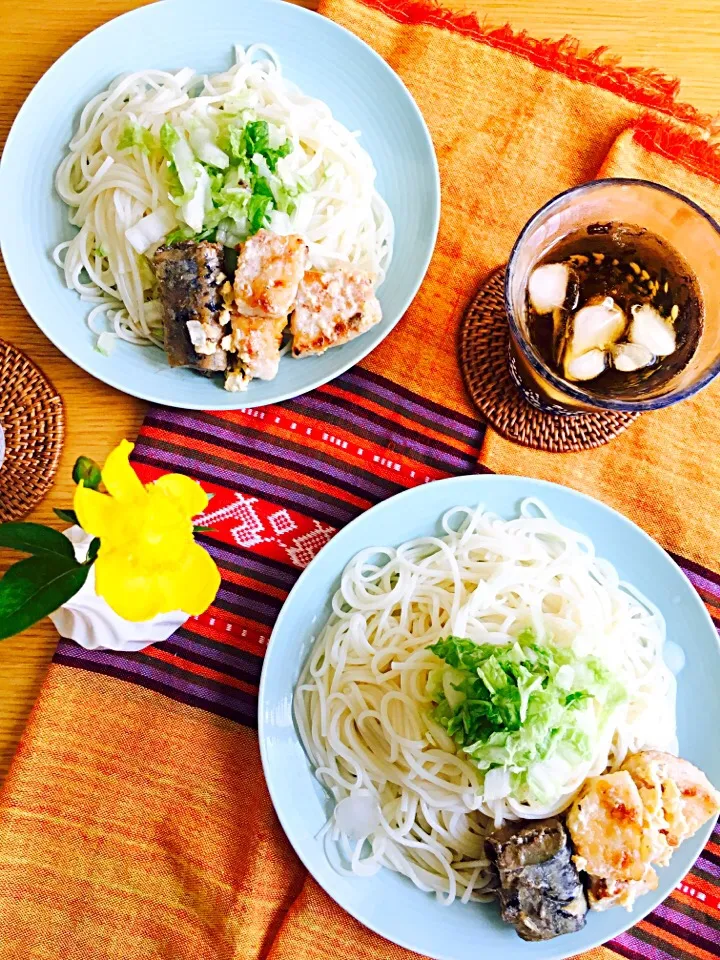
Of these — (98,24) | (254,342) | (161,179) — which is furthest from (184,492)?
(98,24)

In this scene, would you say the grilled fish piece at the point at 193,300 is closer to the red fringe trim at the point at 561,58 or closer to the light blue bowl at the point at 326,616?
the light blue bowl at the point at 326,616

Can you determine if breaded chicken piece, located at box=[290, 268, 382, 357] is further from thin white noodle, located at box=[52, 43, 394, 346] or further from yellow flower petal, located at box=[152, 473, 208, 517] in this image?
yellow flower petal, located at box=[152, 473, 208, 517]

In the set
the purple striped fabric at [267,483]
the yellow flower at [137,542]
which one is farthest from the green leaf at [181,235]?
the yellow flower at [137,542]

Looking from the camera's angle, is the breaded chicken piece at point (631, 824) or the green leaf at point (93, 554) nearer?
the green leaf at point (93, 554)

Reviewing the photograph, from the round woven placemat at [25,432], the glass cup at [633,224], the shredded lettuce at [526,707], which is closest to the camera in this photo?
the shredded lettuce at [526,707]

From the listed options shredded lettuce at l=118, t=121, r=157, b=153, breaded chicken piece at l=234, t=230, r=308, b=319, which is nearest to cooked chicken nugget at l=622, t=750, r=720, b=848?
breaded chicken piece at l=234, t=230, r=308, b=319

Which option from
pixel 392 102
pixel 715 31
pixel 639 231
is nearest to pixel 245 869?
pixel 639 231

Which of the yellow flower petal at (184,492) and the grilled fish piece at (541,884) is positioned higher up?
the yellow flower petal at (184,492)

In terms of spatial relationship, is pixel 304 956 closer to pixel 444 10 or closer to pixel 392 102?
pixel 392 102
